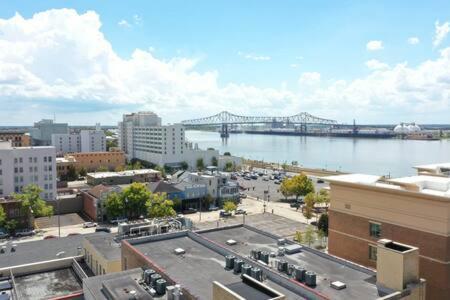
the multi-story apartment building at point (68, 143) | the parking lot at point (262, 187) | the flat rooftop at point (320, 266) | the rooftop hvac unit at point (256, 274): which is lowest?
the parking lot at point (262, 187)

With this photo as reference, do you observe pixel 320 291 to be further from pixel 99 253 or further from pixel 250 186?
pixel 250 186

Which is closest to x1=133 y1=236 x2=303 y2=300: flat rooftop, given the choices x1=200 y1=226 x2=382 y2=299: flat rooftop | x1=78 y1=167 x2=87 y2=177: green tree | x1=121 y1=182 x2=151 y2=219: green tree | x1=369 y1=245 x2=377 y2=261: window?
x1=200 y1=226 x2=382 y2=299: flat rooftop

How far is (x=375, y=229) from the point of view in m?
15.2

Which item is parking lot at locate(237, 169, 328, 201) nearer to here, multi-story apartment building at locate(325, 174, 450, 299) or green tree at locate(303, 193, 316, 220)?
green tree at locate(303, 193, 316, 220)

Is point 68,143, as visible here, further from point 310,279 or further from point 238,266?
point 310,279

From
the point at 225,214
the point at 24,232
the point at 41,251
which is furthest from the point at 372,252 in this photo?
the point at 24,232

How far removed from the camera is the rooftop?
55.3 feet

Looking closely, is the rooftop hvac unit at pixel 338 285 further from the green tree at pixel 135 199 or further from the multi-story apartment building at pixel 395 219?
the green tree at pixel 135 199

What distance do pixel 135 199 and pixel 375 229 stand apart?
931 inches

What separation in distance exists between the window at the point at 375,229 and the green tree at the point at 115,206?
23976mm

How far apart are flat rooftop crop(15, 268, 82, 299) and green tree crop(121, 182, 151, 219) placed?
16858 mm

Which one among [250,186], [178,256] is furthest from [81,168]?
[178,256]

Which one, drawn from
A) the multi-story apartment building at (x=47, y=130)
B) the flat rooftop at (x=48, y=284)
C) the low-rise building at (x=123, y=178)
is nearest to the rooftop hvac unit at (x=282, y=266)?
the flat rooftop at (x=48, y=284)

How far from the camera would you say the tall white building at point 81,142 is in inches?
3578
